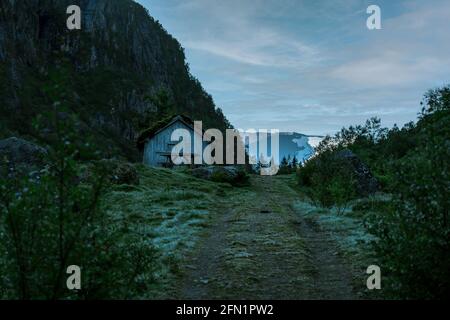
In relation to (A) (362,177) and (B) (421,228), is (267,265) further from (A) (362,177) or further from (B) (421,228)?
(A) (362,177)

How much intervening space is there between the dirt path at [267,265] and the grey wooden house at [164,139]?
1278 inches

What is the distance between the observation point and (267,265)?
1055 centimetres

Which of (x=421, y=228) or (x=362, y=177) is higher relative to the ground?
(x=362, y=177)

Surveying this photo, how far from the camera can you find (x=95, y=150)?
5598mm

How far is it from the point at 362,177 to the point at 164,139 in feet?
81.3

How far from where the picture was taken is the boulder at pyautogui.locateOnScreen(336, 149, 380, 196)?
95.6ft

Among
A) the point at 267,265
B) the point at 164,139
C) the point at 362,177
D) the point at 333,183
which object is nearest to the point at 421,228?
the point at 267,265

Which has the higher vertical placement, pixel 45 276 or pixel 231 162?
pixel 231 162

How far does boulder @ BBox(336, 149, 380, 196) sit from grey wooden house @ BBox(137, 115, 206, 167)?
21369mm

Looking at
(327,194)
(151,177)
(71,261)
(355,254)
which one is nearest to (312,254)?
(355,254)

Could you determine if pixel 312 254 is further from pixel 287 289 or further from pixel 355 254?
pixel 287 289

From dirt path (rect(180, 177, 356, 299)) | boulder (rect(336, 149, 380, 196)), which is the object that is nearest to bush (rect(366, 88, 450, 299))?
dirt path (rect(180, 177, 356, 299))

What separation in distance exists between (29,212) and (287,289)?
16.6 feet

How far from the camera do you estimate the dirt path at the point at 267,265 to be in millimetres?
8680
